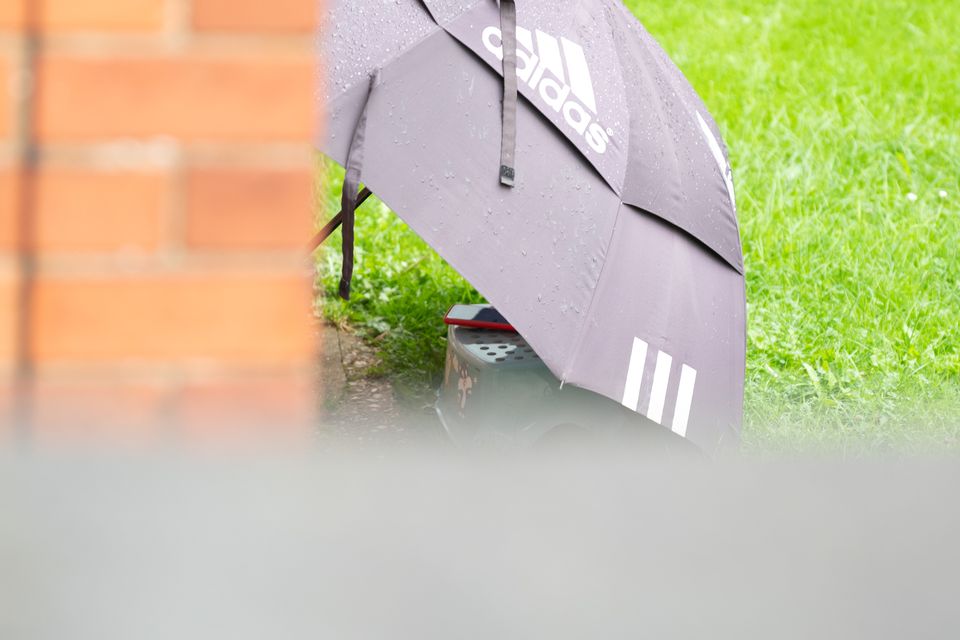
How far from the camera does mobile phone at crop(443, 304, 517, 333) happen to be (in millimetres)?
3818

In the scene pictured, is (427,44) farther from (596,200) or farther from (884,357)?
(884,357)

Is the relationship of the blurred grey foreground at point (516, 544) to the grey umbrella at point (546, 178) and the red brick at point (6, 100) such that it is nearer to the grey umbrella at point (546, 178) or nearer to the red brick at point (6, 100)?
the red brick at point (6, 100)

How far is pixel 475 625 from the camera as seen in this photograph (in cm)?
78

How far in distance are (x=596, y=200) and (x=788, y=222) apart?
2.75m

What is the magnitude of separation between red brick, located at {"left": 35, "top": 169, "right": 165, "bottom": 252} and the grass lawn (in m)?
3.31

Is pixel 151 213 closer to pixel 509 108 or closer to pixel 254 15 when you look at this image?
pixel 254 15

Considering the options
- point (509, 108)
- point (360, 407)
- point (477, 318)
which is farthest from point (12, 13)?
point (360, 407)

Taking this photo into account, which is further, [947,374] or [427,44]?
[947,374]

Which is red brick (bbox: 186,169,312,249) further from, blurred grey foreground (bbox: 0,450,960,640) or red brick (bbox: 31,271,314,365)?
blurred grey foreground (bbox: 0,450,960,640)

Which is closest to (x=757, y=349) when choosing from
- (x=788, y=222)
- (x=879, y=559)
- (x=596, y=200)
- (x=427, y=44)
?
(x=788, y=222)

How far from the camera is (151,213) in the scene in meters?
0.90

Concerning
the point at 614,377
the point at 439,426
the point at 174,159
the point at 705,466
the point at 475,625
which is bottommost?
the point at 439,426

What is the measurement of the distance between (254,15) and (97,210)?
0.61 ft

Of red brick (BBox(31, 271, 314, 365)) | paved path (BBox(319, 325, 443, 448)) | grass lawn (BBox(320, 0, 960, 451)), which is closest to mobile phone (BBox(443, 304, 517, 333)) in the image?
paved path (BBox(319, 325, 443, 448))
